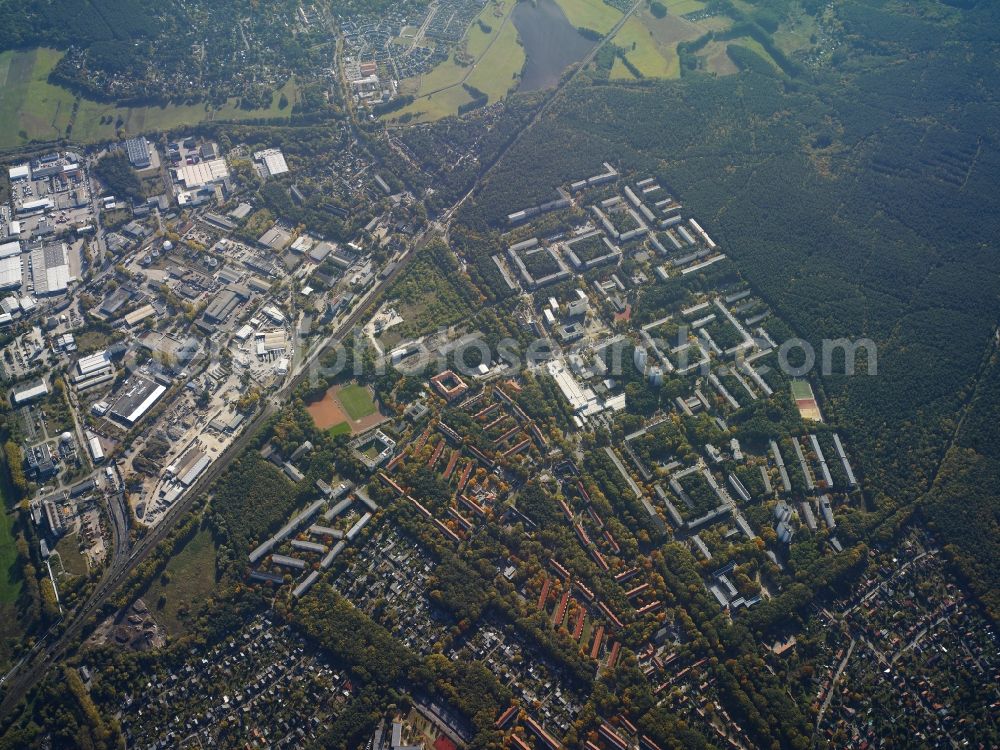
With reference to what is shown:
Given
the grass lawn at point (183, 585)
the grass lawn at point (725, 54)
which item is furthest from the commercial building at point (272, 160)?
the grass lawn at point (725, 54)

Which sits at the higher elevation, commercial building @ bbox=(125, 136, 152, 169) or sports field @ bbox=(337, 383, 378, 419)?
commercial building @ bbox=(125, 136, 152, 169)

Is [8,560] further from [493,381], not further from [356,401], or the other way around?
[493,381]

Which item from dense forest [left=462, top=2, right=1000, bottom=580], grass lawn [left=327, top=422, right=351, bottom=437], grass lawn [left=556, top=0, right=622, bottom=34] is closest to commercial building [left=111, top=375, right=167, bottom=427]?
grass lawn [left=327, top=422, right=351, bottom=437]

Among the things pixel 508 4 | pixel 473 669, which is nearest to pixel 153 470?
pixel 473 669

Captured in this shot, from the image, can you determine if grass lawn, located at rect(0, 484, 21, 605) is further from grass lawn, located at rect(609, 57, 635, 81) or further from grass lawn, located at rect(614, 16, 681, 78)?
grass lawn, located at rect(614, 16, 681, 78)

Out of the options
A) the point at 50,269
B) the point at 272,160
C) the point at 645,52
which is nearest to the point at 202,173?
the point at 272,160

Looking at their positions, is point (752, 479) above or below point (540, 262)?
below
